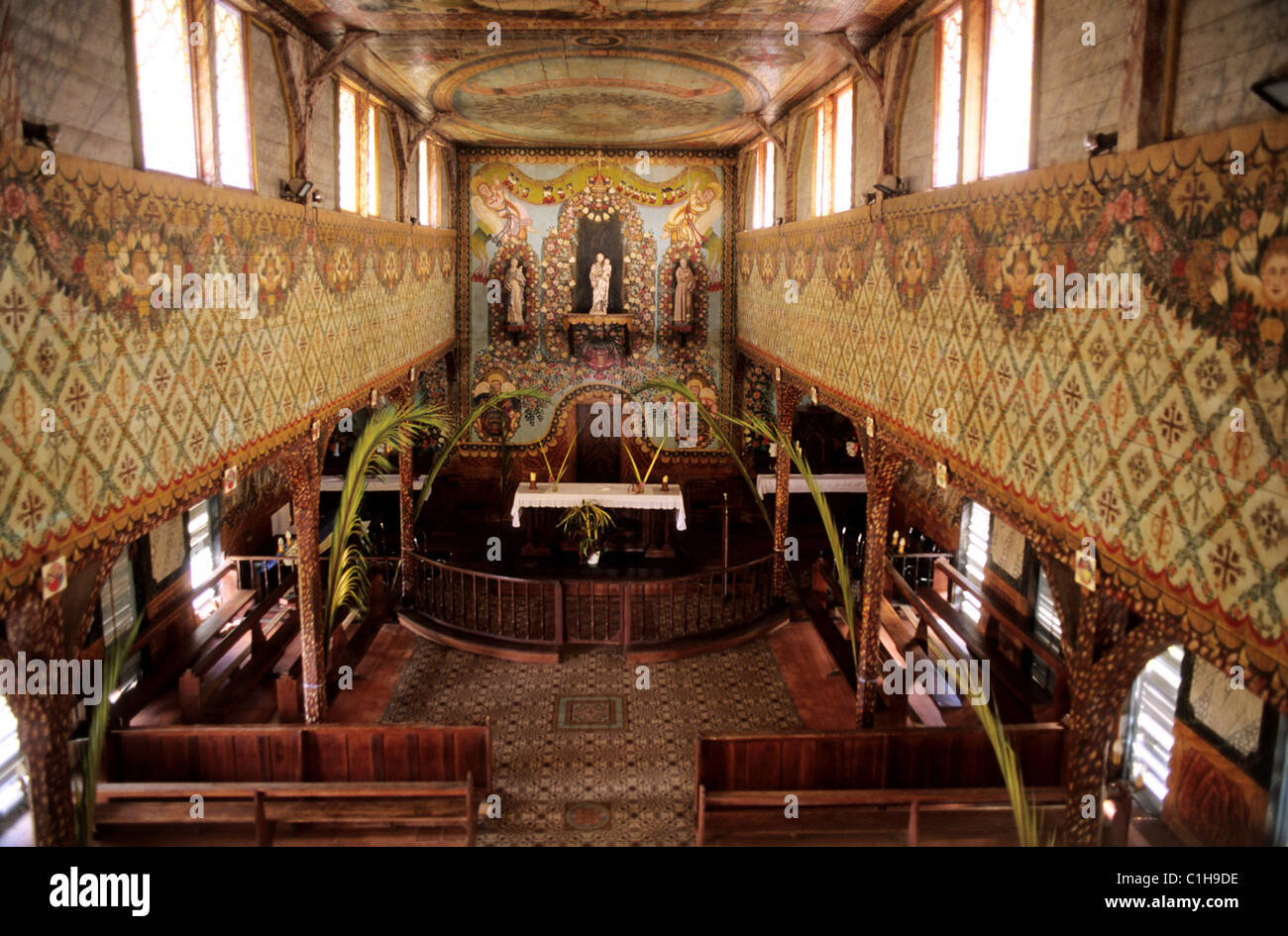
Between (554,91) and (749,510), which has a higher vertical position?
(554,91)

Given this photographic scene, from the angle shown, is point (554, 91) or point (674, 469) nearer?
point (554, 91)

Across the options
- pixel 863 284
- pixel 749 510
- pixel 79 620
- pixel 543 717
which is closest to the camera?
pixel 79 620

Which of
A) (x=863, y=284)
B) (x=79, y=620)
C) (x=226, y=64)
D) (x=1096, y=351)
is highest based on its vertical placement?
(x=226, y=64)

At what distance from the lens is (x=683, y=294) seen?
18391mm

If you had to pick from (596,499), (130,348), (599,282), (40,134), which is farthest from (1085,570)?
(599,282)

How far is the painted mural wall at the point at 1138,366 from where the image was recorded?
145 inches

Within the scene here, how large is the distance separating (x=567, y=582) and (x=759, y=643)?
2906 mm

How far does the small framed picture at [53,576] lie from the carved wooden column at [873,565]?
6944 millimetres

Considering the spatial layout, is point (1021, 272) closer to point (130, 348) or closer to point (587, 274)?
point (130, 348)

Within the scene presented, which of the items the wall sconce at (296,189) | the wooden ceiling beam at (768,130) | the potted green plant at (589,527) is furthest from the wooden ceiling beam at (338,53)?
the potted green plant at (589,527)

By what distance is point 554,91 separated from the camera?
40.4ft

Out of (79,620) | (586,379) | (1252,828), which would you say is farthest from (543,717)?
(586,379)

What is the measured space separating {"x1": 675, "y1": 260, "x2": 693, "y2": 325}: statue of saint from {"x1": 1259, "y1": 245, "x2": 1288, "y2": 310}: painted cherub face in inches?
593

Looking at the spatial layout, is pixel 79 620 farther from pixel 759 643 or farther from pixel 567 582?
pixel 759 643
